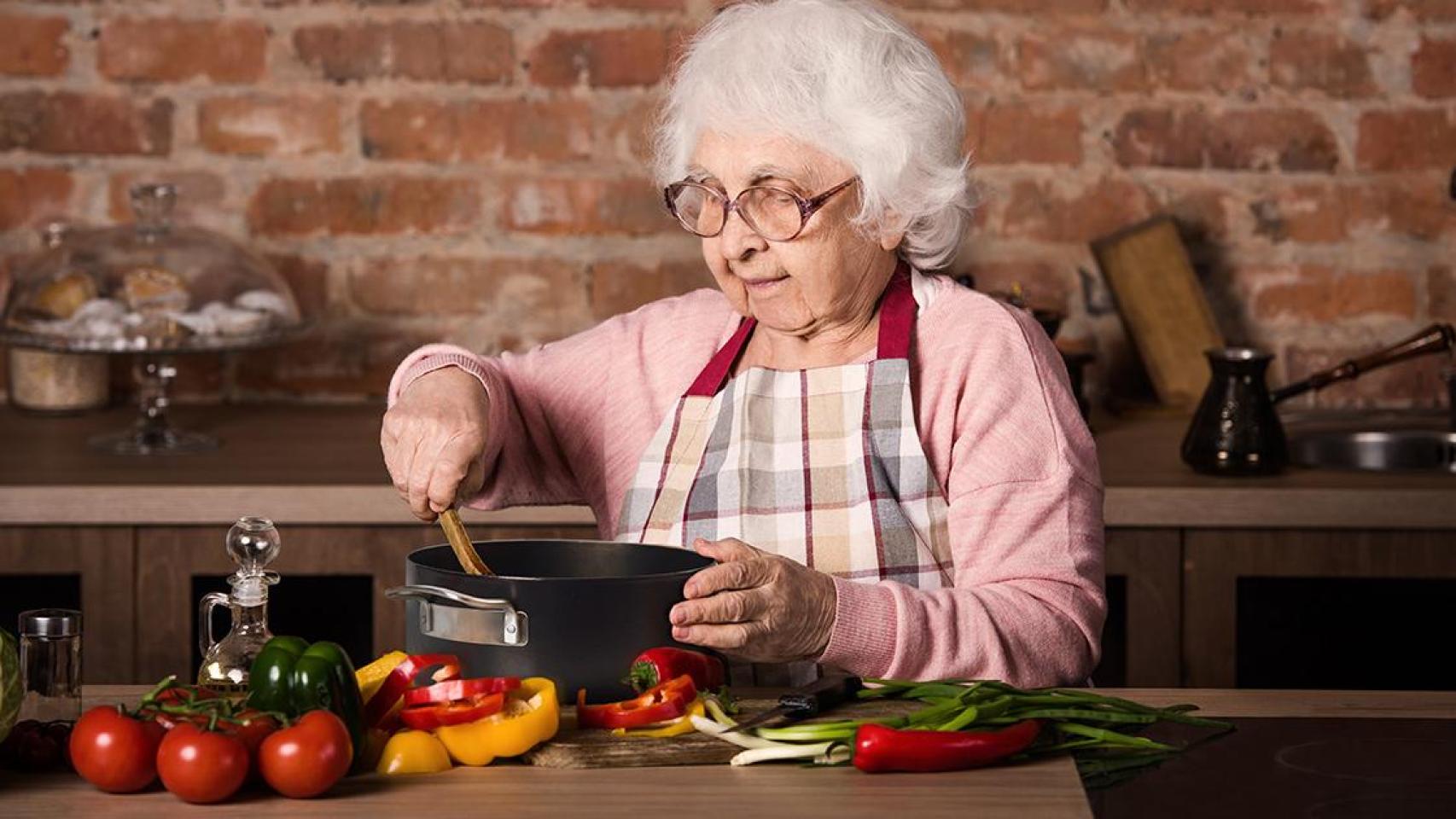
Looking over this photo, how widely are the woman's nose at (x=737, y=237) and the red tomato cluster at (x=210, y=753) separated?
0.74m

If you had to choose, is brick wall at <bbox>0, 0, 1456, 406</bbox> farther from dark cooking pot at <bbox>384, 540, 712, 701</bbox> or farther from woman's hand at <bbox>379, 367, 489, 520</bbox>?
dark cooking pot at <bbox>384, 540, 712, 701</bbox>

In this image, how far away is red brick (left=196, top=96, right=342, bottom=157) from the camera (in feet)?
10.3

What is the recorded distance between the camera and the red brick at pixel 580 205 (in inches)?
124

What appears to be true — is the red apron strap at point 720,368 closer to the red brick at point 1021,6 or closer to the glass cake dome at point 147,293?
the glass cake dome at point 147,293

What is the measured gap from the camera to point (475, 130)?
3154mm

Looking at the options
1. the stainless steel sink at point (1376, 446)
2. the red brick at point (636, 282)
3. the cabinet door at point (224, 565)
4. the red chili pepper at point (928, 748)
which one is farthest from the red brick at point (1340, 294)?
the red chili pepper at point (928, 748)

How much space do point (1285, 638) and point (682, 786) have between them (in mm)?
1694

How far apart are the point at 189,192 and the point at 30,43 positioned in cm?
35

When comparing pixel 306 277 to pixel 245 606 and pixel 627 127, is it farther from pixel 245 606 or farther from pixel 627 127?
pixel 245 606

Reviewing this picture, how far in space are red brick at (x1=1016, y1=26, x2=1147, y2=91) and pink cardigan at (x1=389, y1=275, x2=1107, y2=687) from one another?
1.16 m

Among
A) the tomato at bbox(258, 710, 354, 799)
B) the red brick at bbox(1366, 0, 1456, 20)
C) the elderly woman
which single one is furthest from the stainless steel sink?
the tomato at bbox(258, 710, 354, 799)

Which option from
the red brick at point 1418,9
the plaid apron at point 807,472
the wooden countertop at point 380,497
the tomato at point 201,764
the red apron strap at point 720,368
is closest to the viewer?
the tomato at point 201,764

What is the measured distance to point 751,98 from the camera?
1.91m

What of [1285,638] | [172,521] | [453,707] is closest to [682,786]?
[453,707]
